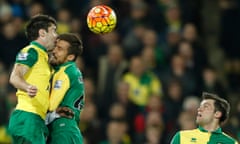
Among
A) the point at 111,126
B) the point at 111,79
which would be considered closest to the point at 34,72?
the point at 111,126

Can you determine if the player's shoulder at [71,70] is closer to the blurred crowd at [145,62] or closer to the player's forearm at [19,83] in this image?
the player's forearm at [19,83]

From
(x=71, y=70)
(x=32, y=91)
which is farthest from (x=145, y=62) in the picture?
(x=32, y=91)

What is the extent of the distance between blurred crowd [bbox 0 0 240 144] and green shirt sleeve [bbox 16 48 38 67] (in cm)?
437

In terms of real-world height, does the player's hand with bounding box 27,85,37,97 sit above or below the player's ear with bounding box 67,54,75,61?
below

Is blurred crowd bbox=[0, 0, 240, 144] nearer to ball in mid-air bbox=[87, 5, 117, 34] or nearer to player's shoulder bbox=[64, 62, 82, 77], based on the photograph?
ball in mid-air bbox=[87, 5, 117, 34]

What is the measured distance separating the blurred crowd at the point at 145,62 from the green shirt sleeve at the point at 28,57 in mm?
4369

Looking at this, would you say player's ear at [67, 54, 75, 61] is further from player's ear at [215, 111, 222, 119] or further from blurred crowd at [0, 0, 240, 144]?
blurred crowd at [0, 0, 240, 144]

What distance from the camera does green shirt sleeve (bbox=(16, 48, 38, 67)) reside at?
11.5 meters

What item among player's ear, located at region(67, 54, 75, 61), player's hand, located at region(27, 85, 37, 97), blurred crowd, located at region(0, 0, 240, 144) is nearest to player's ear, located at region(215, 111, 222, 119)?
player's ear, located at region(67, 54, 75, 61)

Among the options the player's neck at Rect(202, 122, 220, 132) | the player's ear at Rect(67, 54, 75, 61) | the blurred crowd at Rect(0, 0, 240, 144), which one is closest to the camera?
the player's neck at Rect(202, 122, 220, 132)

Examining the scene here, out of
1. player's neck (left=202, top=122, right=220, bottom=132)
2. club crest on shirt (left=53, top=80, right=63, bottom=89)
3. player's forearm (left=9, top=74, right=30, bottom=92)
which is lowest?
player's neck (left=202, top=122, right=220, bottom=132)

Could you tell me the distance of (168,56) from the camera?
1786 centimetres

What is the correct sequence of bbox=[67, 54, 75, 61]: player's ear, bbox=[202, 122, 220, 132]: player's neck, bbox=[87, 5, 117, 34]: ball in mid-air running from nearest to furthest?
bbox=[202, 122, 220, 132]: player's neck < bbox=[67, 54, 75, 61]: player's ear < bbox=[87, 5, 117, 34]: ball in mid-air

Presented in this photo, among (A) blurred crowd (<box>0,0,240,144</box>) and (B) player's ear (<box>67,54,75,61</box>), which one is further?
(A) blurred crowd (<box>0,0,240,144</box>)
